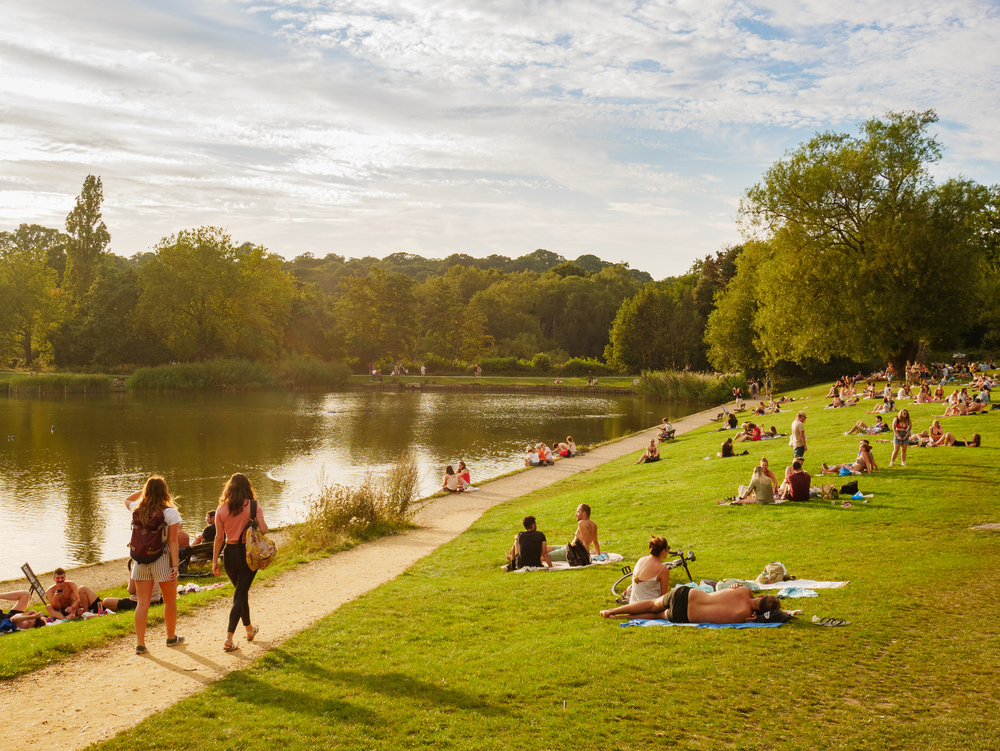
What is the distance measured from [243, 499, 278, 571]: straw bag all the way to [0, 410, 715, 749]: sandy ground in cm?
99

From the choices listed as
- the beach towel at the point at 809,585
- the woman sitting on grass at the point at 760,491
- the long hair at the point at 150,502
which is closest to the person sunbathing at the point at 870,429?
the woman sitting on grass at the point at 760,491

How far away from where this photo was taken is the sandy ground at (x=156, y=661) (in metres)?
6.08

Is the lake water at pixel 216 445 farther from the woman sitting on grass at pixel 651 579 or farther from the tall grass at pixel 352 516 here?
the woman sitting on grass at pixel 651 579

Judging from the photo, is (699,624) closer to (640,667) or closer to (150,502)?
(640,667)

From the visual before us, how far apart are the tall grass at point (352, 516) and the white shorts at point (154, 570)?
23.1 ft

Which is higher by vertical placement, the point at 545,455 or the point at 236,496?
the point at 236,496

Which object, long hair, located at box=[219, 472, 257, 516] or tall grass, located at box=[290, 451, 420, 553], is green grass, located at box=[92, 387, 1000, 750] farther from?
tall grass, located at box=[290, 451, 420, 553]

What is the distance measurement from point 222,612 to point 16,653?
93.2 inches

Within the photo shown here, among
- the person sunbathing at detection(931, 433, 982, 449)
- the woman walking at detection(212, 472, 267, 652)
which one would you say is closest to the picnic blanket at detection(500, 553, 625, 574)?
the woman walking at detection(212, 472, 267, 652)

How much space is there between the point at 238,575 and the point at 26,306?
77671 millimetres

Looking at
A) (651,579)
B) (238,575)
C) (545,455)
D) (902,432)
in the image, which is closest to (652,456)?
(545,455)

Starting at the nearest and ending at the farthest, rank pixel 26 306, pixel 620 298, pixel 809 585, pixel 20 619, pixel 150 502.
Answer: pixel 150 502 < pixel 809 585 < pixel 20 619 < pixel 26 306 < pixel 620 298

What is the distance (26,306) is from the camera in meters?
70.8

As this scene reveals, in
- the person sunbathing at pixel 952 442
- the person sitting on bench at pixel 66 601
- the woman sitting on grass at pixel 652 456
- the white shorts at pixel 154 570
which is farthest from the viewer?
the woman sitting on grass at pixel 652 456
